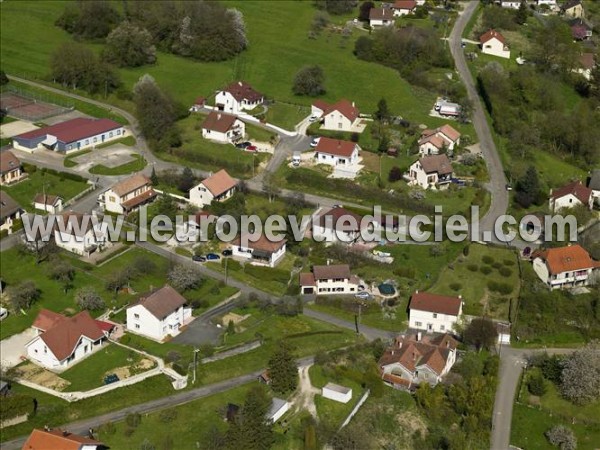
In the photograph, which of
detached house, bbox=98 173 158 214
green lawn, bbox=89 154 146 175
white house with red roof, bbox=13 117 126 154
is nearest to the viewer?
detached house, bbox=98 173 158 214

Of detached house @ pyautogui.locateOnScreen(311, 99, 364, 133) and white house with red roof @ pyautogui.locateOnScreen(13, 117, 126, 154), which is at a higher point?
detached house @ pyautogui.locateOnScreen(311, 99, 364, 133)

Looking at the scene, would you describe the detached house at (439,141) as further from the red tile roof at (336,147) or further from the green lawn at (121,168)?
the green lawn at (121,168)

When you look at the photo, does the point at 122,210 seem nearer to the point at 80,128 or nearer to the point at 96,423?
the point at 80,128

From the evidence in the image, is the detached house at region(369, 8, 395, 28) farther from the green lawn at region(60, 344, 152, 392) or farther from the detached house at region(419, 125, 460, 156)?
the green lawn at region(60, 344, 152, 392)

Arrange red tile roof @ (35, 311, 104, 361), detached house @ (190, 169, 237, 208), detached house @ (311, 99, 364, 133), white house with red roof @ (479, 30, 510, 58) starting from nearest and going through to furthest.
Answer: red tile roof @ (35, 311, 104, 361) < detached house @ (190, 169, 237, 208) < detached house @ (311, 99, 364, 133) < white house with red roof @ (479, 30, 510, 58)

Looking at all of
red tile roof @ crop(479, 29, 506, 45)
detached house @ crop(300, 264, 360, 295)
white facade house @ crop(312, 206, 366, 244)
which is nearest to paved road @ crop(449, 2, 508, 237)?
red tile roof @ crop(479, 29, 506, 45)

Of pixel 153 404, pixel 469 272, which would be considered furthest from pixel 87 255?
Result: pixel 469 272

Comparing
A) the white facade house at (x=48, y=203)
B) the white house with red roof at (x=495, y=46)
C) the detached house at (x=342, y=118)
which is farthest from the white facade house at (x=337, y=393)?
the white house with red roof at (x=495, y=46)
